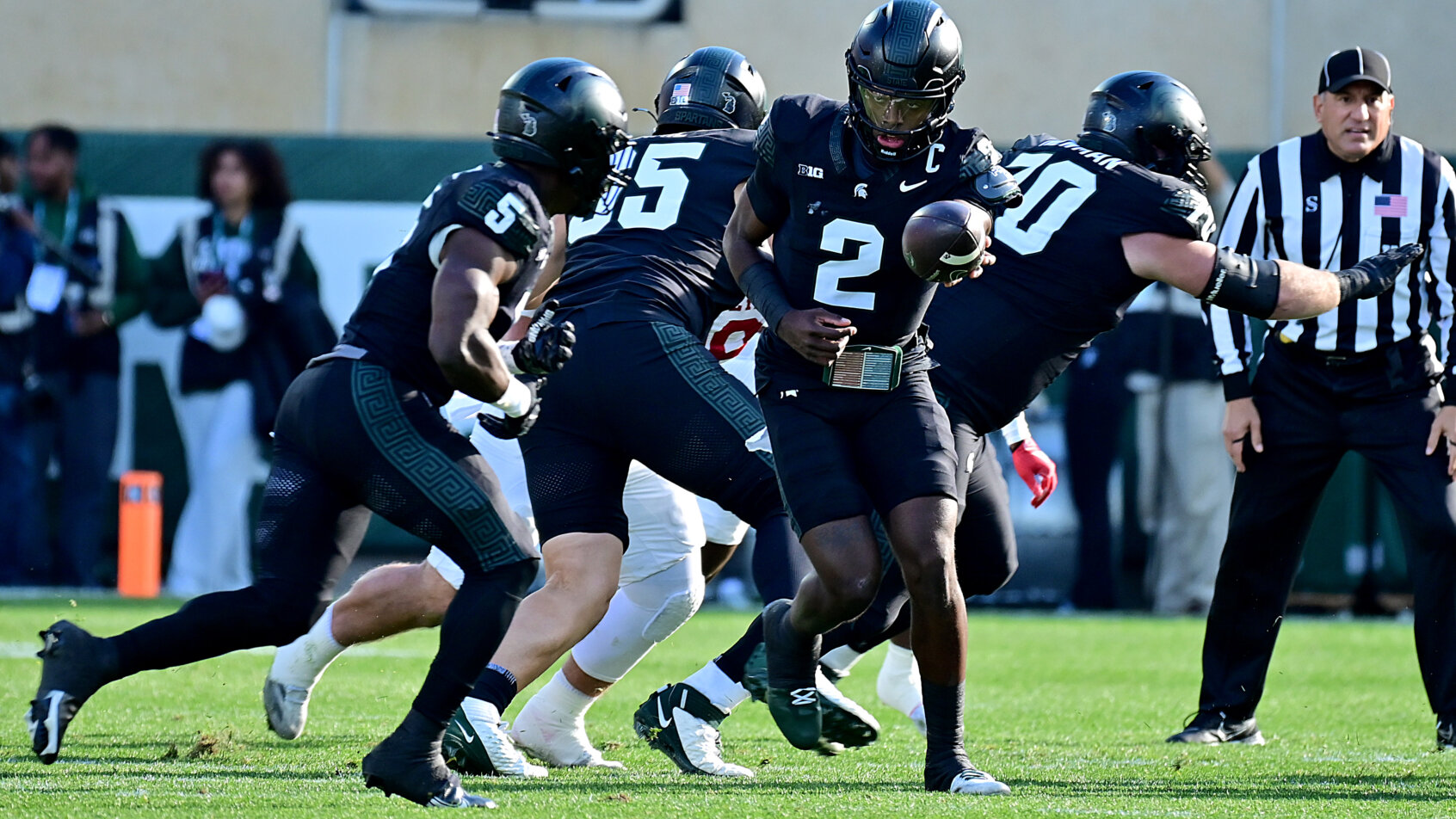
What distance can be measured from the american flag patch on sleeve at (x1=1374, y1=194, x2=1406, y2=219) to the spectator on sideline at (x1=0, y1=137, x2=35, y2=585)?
24.2 feet

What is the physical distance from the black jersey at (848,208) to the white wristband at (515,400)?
25.7 inches

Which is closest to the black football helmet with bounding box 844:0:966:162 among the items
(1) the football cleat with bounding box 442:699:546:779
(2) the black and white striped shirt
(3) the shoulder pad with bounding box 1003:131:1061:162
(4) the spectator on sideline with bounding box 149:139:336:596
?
(3) the shoulder pad with bounding box 1003:131:1061:162

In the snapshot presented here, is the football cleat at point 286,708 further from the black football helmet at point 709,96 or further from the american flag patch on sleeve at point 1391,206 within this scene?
the american flag patch on sleeve at point 1391,206

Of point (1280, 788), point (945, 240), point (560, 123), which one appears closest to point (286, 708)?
point (560, 123)

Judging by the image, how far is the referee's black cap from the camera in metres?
5.59

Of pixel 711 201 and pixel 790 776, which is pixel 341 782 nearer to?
pixel 790 776

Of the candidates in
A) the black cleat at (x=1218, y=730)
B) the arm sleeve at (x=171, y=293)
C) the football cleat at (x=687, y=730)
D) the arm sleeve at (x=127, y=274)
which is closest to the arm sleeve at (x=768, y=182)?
the football cleat at (x=687, y=730)

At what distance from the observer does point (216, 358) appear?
10.6 meters

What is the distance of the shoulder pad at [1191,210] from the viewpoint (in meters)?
4.50

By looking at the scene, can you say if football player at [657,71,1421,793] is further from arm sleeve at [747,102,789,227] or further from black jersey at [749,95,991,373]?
arm sleeve at [747,102,789,227]

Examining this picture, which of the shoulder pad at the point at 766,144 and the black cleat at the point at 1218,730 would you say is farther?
the black cleat at the point at 1218,730

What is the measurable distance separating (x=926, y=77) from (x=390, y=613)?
7.08 feet

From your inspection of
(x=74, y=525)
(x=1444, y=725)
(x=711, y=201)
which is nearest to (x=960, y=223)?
(x=711, y=201)

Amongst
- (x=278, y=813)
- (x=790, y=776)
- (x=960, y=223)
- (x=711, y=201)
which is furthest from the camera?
(x=711, y=201)
